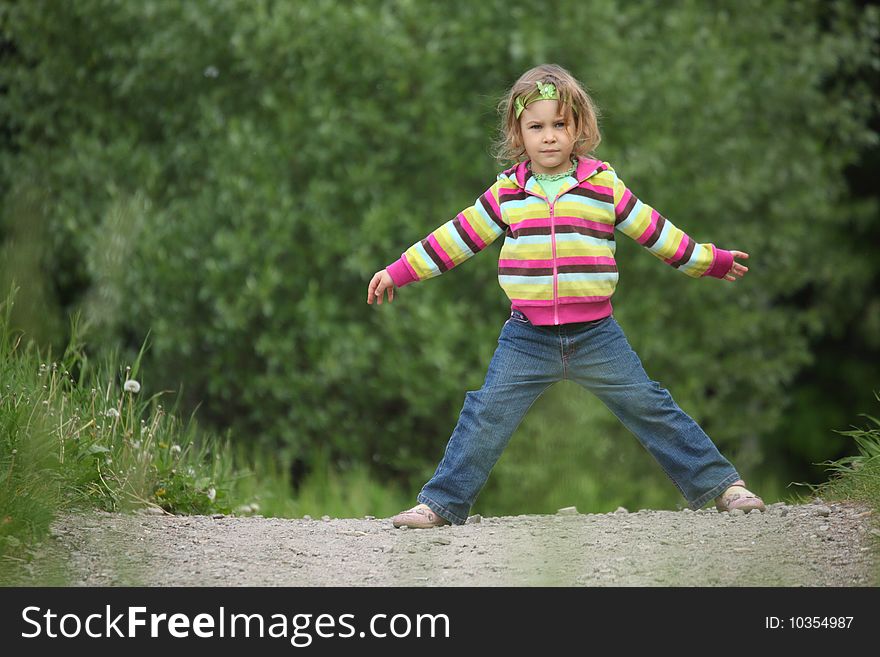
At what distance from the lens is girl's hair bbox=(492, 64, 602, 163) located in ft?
12.4

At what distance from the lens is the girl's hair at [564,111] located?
3771 mm

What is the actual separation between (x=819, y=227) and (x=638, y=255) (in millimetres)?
2449

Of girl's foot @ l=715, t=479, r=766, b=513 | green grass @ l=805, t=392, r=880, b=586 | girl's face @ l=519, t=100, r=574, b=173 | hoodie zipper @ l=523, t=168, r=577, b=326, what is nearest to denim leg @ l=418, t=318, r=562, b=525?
hoodie zipper @ l=523, t=168, r=577, b=326

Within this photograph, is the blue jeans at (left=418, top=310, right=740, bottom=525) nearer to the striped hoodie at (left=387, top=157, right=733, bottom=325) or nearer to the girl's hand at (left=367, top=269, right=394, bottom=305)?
the striped hoodie at (left=387, top=157, right=733, bottom=325)

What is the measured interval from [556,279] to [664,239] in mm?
373

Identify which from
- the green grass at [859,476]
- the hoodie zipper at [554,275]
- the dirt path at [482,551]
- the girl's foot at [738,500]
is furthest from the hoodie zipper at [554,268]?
the green grass at [859,476]

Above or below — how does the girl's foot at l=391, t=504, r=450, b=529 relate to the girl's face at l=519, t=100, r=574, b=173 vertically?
below

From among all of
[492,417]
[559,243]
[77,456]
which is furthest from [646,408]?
[77,456]

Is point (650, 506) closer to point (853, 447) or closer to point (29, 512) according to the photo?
point (853, 447)

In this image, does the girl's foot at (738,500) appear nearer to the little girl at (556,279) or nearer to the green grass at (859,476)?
the little girl at (556,279)

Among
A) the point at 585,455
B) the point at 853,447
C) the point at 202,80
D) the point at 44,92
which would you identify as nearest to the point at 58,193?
the point at 44,92

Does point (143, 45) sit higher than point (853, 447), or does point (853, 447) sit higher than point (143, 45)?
point (143, 45)

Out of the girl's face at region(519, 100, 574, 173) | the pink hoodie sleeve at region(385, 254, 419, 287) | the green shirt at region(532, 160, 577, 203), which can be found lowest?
the pink hoodie sleeve at region(385, 254, 419, 287)

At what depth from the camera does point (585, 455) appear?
715 cm
